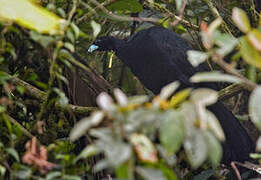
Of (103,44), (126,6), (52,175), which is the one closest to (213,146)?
(52,175)

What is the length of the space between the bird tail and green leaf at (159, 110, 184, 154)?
148 centimetres

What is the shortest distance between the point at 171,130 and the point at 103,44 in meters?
2.28

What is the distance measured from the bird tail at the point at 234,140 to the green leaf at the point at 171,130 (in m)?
1.48

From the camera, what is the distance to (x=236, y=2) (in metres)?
2.90

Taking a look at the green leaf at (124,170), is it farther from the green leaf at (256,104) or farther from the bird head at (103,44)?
the bird head at (103,44)

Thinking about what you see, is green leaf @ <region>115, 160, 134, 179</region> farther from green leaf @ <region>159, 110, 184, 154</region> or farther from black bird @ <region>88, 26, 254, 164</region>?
black bird @ <region>88, 26, 254, 164</region>

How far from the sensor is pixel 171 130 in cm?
72

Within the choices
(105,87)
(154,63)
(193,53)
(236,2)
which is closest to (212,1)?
(236,2)

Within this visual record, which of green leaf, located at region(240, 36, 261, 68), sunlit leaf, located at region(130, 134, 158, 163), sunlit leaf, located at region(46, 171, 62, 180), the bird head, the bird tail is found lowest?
the bird tail

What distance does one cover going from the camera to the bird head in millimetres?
2865

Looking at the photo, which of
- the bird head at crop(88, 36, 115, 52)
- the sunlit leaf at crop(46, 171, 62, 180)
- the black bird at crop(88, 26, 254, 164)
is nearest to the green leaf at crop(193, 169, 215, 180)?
the black bird at crop(88, 26, 254, 164)

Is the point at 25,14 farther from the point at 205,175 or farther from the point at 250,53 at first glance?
the point at 205,175

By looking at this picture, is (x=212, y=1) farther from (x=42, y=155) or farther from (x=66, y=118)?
(x=42, y=155)

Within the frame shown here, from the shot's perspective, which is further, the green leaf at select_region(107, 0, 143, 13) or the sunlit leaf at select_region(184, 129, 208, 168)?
the green leaf at select_region(107, 0, 143, 13)
